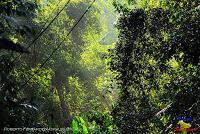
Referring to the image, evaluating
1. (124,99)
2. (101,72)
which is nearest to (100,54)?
(101,72)

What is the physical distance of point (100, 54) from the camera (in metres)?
31.5

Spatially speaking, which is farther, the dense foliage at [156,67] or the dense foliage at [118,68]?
the dense foliage at [156,67]

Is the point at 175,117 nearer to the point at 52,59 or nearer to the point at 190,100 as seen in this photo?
the point at 190,100

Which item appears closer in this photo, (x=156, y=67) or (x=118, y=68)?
(x=156, y=67)

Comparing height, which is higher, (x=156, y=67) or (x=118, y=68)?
(x=118, y=68)

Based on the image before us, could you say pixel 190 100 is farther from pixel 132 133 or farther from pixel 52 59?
pixel 52 59

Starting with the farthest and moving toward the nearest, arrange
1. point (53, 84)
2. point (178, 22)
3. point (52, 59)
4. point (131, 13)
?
point (53, 84), point (52, 59), point (131, 13), point (178, 22)

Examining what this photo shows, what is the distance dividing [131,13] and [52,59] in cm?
1241

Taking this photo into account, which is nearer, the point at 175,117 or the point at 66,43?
the point at 175,117

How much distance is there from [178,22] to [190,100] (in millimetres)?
2480

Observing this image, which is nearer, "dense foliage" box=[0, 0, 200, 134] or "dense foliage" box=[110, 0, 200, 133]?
"dense foliage" box=[0, 0, 200, 134]

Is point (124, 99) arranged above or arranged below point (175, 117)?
above

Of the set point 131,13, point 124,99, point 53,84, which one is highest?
point 53,84

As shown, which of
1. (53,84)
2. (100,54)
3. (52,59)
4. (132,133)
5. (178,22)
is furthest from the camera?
(100,54)
